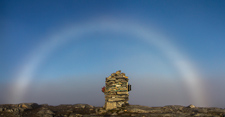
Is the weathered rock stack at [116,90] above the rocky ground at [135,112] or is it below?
above

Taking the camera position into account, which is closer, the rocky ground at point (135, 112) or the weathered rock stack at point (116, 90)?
the rocky ground at point (135, 112)

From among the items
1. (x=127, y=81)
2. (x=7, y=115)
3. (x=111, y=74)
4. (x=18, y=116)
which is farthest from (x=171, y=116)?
(x=7, y=115)

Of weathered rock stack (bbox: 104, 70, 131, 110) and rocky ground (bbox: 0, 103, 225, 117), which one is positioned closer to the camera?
rocky ground (bbox: 0, 103, 225, 117)

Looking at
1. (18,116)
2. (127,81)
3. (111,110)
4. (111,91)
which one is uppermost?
(127,81)

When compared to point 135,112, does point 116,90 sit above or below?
above

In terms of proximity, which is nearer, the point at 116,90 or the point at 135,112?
the point at 135,112

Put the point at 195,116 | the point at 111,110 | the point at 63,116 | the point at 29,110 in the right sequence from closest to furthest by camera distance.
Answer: the point at 195,116 < the point at 111,110 < the point at 63,116 < the point at 29,110

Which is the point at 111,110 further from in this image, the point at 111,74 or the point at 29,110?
the point at 29,110

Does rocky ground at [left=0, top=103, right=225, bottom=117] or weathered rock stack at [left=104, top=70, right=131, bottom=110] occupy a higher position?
weathered rock stack at [left=104, top=70, right=131, bottom=110]
